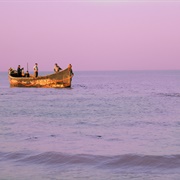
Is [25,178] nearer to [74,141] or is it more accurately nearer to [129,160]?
[129,160]

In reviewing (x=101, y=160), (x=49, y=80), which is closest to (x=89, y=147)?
(x=101, y=160)

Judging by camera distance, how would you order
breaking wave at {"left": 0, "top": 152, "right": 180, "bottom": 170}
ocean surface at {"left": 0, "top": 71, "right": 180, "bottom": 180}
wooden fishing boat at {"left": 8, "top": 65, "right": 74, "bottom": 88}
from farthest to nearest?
wooden fishing boat at {"left": 8, "top": 65, "right": 74, "bottom": 88}
breaking wave at {"left": 0, "top": 152, "right": 180, "bottom": 170}
ocean surface at {"left": 0, "top": 71, "right": 180, "bottom": 180}

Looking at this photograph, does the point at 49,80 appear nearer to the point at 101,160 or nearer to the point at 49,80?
the point at 49,80

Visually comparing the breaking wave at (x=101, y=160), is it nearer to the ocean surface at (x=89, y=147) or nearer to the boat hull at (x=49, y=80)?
the ocean surface at (x=89, y=147)

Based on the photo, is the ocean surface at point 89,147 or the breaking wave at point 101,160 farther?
the breaking wave at point 101,160

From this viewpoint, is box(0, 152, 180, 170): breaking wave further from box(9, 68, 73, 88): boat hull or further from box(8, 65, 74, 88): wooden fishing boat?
box(9, 68, 73, 88): boat hull

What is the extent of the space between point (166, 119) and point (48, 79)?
20.2m

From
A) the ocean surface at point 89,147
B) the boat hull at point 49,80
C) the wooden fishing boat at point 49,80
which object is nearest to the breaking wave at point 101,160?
the ocean surface at point 89,147

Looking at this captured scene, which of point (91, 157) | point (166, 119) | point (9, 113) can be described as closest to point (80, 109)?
point (9, 113)

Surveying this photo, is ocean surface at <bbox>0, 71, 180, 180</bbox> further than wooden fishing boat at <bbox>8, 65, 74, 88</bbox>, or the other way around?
wooden fishing boat at <bbox>8, 65, 74, 88</bbox>

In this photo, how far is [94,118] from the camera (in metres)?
18.3

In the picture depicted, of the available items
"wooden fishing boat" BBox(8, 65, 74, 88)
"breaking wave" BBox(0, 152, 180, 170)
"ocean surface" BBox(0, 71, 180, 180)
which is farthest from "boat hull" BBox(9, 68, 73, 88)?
"breaking wave" BBox(0, 152, 180, 170)

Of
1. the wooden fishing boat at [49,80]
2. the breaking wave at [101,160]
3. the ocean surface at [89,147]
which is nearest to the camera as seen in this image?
the ocean surface at [89,147]

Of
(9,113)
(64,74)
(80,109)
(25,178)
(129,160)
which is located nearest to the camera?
(25,178)
